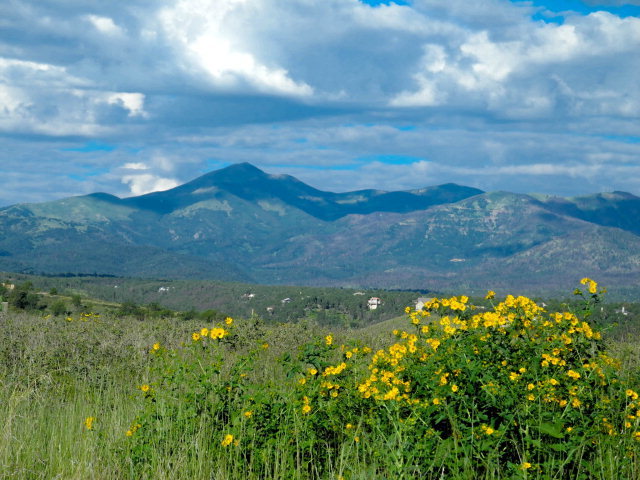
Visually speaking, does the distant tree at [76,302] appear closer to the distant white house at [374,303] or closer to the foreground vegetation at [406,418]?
the foreground vegetation at [406,418]

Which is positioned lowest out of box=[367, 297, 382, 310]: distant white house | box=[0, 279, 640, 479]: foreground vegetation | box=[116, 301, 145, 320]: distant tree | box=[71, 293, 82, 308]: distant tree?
box=[367, 297, 382, 310]: distant white house

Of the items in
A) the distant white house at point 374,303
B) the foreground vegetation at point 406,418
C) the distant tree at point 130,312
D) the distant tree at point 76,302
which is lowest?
the distant white house at point 374,303

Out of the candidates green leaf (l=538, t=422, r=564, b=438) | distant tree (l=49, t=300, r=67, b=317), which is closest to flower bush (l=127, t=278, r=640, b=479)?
green leaf (l=538, t=422, r=564, b=438)

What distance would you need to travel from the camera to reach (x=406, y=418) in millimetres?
6082

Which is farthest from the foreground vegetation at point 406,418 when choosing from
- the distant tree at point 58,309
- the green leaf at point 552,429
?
the distant tree at point 58,309

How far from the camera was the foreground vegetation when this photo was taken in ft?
18.5

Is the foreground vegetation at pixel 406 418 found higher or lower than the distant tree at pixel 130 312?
higher

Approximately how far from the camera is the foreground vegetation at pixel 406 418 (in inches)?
222

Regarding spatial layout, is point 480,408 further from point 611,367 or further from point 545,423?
point 611,367

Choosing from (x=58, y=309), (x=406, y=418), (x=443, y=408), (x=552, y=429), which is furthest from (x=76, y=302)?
(x=552, y=429)

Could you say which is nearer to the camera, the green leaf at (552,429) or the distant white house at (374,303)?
the green leaf at (552,429)

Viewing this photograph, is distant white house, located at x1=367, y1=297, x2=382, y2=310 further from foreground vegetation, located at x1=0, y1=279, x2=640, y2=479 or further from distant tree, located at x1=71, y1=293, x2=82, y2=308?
foreground vegetation, located at x1=0, y1=279, x2=640, y2=479

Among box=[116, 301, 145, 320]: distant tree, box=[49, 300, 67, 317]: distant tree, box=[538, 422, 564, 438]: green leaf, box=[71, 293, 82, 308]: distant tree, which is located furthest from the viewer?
box=[71, 293, 82, 308]: distant tree

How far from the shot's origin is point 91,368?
439 inches
